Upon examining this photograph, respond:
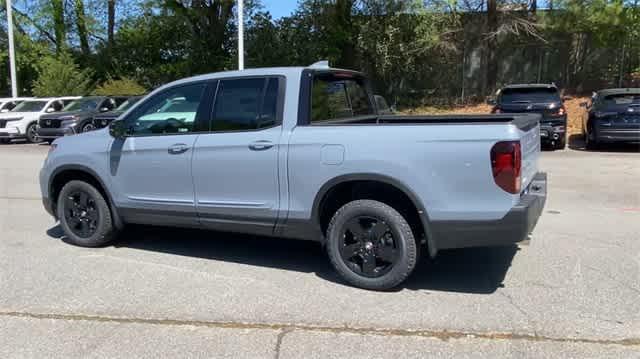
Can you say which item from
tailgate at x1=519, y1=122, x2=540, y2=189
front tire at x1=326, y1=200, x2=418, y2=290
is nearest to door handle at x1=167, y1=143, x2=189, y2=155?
front tire at x1=326, y1=200, x2=418, y2=290

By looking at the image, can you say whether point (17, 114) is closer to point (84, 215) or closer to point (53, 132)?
point (53, 132)

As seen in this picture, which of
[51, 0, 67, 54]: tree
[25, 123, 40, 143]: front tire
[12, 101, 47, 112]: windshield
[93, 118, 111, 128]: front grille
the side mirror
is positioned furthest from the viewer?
[51, 0, 67, 54]: tree

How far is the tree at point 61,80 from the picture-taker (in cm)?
2656

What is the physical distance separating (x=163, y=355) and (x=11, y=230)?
14.3 feet

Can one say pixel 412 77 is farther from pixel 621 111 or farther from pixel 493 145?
pixel 493 145

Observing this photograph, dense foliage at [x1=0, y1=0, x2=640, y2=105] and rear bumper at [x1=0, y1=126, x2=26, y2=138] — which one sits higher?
dense foliage at [x1=0, y1=0, x2=640, y2=105]

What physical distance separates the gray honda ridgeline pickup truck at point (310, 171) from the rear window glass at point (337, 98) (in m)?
0.02

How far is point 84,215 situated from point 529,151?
4.50m

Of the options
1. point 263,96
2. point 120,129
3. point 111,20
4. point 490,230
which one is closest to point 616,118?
point 490,230

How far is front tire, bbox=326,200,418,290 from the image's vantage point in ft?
15.5

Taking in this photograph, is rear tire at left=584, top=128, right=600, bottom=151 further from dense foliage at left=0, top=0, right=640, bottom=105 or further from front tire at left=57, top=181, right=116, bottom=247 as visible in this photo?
front tire at left=57, top=181, right=116, bottom=247

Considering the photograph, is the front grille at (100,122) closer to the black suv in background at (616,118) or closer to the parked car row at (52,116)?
the parked car row at (52,116)

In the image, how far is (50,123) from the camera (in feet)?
60.0

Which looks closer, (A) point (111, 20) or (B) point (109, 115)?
(B) point (109, 115)
